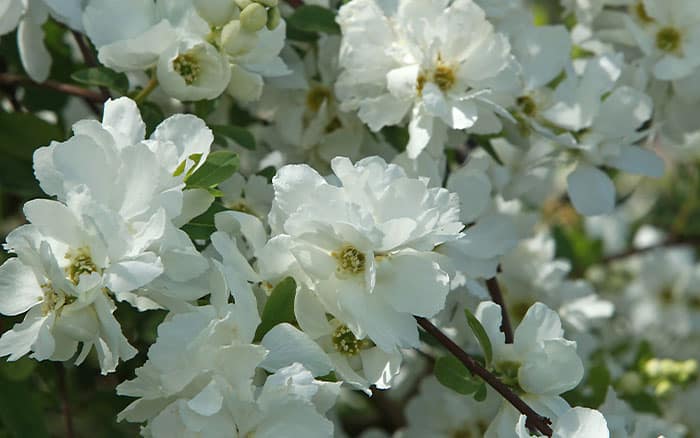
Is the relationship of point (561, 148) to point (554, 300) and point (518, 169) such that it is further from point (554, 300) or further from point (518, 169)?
point (554, 300)

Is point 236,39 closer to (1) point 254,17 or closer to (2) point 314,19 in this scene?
(1) point 254,17

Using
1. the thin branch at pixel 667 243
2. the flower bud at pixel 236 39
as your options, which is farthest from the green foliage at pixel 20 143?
the thin branch at pixel 667 243

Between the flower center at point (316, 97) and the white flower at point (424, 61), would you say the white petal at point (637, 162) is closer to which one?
the white flower at point (424, 61)

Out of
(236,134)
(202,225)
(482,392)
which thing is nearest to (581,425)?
(482,392)

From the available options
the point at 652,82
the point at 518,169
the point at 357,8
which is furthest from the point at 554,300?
the point at 357,8

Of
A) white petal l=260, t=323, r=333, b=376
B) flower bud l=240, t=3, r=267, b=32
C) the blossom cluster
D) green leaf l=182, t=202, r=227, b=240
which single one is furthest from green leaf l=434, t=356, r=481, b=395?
flower bud l=240, t=3, r=267, b=32
